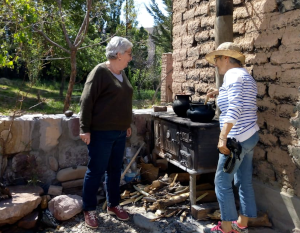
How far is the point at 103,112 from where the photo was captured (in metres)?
3.29

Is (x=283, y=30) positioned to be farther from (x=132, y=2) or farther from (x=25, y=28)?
(x=132, y=2)

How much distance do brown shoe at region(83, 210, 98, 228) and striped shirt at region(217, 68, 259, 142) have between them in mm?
1664

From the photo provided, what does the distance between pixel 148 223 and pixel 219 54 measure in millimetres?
1896

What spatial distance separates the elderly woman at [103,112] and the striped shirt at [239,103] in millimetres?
1038

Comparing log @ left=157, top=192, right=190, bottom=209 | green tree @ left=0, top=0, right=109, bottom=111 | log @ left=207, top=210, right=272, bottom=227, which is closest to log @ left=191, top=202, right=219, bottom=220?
log @ left=157, top=192, right=190, bottom=209

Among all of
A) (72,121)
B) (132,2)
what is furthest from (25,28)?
(132,2)

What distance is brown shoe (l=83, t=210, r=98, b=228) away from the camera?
3.44 meters

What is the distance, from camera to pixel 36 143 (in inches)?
162

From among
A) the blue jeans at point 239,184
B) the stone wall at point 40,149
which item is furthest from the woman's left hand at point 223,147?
the stone wall at point 40,149

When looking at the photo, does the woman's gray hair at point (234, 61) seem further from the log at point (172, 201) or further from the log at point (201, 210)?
the log at point (172, 201)

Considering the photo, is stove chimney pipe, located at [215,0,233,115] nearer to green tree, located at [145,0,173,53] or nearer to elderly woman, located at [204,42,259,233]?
elderly woman, located at [204,42,259,233]

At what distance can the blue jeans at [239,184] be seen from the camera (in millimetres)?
2943

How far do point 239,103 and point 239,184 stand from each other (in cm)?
91

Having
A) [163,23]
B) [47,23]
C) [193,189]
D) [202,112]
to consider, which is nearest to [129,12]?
[47,23]
